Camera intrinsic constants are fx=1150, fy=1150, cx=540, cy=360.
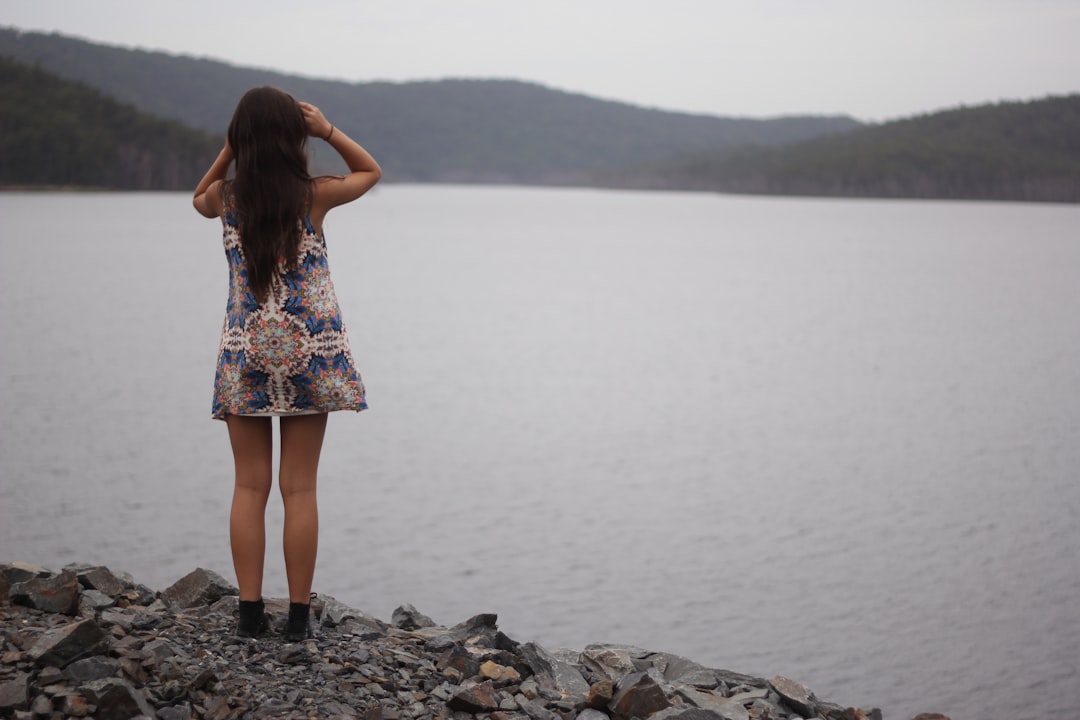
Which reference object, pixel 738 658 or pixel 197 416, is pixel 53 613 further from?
pixel 197 416

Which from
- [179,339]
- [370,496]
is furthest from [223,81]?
[370,496]

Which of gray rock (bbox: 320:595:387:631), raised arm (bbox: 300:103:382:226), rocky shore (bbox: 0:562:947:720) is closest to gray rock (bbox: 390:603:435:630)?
rocky shore (bbox: 0:562:947:720)

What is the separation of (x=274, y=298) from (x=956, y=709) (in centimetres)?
531

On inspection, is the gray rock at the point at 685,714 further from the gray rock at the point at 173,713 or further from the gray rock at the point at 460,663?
the gray rock at the point at 173,713

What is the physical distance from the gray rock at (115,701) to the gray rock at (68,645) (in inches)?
12.6

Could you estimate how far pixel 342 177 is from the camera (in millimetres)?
4688

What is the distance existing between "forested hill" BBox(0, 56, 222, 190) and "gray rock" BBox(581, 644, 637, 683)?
11814 centimetres

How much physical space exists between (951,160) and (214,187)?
150017 millimetres

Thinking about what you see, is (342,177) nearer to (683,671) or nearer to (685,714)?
(685,714)

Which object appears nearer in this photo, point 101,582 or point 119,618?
point 119,618

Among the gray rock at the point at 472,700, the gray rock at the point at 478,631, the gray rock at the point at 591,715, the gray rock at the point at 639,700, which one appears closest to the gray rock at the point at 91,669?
the gray rock at the point at 472,700

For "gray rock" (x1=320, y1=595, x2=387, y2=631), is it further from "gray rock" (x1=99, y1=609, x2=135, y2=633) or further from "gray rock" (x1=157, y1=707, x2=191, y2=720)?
"gray rock" (x1=157, y1=707, x2=191, y2=720)

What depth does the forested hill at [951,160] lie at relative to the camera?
134500mm

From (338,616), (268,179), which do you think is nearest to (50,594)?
(338,616)
